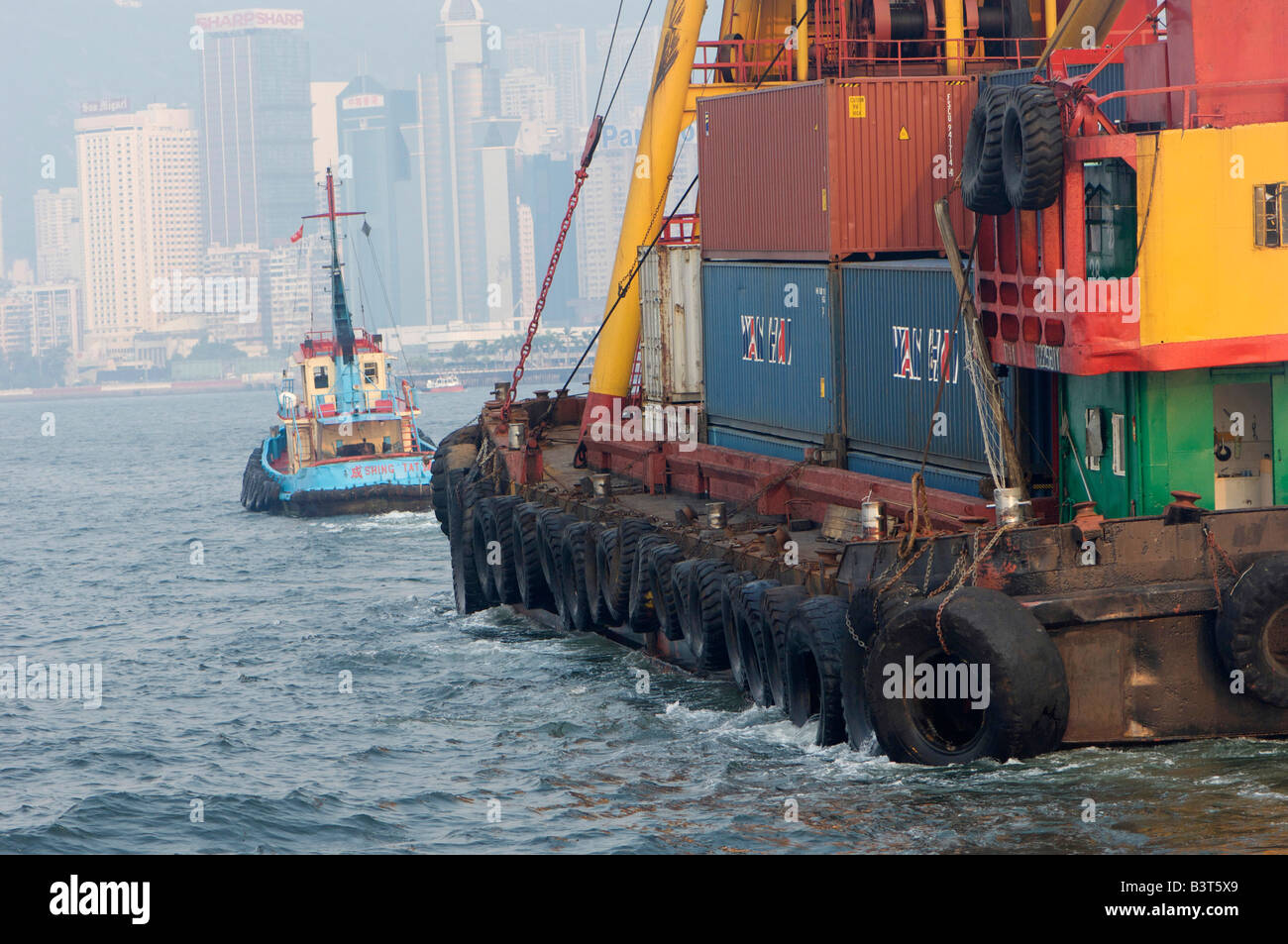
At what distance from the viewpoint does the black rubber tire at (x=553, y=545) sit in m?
26.0

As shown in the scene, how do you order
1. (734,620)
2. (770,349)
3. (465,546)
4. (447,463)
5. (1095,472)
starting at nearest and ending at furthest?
(1095,472)
(734,620)
(770,349)
(465,546)
(447,463)

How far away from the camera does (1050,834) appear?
14.4 metres

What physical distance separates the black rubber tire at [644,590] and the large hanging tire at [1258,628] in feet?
27.1

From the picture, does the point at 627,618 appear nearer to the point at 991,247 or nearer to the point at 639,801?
the point at 639,801

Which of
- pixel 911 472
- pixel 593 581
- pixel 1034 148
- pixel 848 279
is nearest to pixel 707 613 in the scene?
pixel 911 472

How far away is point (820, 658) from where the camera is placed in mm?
17078

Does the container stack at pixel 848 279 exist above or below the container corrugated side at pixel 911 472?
above

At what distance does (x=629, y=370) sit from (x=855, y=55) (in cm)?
626

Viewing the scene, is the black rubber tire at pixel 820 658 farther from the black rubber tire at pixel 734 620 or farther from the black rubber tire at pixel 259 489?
the black rubber tire at pixel 259 489

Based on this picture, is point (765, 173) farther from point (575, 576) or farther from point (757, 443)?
point (575, 576)

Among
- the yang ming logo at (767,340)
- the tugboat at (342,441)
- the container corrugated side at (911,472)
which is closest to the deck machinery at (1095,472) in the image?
the container corrugated side at (911,472)

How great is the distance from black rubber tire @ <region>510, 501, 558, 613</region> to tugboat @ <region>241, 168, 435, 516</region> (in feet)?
89.1

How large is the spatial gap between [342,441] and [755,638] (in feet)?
138
